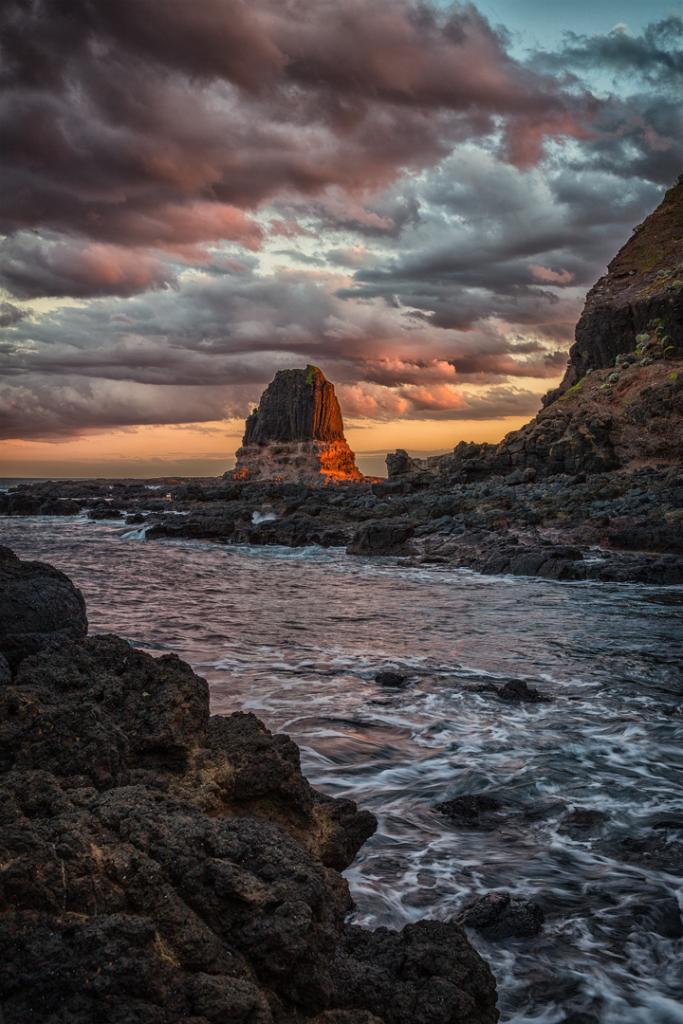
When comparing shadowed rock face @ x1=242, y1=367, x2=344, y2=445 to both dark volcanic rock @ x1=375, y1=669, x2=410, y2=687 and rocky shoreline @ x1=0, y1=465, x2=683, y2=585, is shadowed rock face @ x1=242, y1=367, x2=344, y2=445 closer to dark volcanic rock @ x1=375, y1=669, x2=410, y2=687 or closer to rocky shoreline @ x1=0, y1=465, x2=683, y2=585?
rocky shoreline @ x1=0, y1=465, x2=683, y2=585

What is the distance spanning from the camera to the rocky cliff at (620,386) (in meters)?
40.5

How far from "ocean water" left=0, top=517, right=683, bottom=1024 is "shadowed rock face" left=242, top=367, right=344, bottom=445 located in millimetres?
125889

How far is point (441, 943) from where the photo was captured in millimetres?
3268

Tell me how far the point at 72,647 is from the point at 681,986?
4297 millimetres

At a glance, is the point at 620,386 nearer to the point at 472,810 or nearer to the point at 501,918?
the point at 472,810

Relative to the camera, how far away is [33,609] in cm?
Answer: 636

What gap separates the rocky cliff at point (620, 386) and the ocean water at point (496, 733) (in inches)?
982

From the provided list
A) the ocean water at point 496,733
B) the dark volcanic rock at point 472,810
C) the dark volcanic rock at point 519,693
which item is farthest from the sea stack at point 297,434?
the dark volcanic rock at point 472,810

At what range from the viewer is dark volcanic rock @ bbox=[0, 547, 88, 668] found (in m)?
5.78

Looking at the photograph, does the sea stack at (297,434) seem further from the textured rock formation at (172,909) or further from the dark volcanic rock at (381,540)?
the textured rock formation at (172,909)

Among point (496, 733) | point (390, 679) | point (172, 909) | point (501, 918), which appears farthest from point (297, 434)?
point (172, 909)

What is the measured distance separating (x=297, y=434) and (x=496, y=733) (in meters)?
136

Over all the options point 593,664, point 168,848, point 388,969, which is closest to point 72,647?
point 168,848

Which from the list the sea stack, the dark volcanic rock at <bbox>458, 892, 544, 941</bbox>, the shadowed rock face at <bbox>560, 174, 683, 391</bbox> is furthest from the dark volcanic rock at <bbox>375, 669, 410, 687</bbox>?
the sea stack
